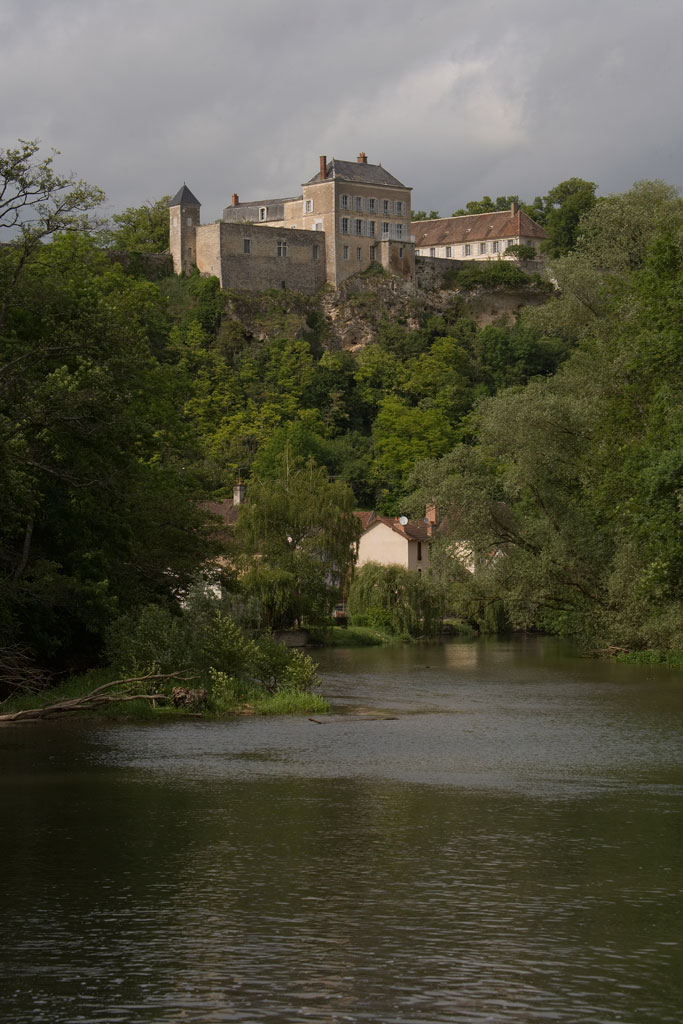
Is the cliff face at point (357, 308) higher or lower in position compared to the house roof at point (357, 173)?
lower

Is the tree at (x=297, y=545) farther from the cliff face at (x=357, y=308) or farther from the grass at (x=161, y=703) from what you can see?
the cliff face at (x=357, y=308)

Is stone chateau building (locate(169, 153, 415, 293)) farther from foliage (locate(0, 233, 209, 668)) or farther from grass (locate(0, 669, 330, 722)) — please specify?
grass (locate(0, 669, 330, 722))

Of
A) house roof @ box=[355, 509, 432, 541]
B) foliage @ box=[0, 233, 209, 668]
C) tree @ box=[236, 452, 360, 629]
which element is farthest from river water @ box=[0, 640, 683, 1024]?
house roof @ box=[355, 509, 432, 541]

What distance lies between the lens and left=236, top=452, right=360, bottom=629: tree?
5344 cm

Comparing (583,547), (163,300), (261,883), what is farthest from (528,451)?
(261,883)

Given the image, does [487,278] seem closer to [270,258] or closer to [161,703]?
[270,258]

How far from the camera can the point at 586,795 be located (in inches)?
760

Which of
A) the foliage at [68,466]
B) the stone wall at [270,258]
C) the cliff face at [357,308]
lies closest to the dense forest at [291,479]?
the foliage at [68,466]

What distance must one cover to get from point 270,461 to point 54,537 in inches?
2000

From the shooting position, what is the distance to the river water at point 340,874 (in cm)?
1059

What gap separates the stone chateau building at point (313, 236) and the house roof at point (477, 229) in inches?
605

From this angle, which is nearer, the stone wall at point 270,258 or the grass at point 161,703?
the grass at point 161,703

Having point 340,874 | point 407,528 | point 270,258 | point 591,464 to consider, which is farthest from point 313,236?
point 340,874

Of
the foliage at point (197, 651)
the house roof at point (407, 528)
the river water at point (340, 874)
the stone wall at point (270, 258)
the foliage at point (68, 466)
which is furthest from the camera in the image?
the stone wall at point (270, 258)
